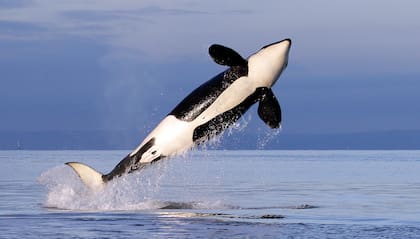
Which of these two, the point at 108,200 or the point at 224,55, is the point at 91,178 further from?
the point at 224,55

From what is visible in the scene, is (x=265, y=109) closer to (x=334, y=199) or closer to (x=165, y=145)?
(x=165, y=145)

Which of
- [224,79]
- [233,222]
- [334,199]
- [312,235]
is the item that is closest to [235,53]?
[224,79]

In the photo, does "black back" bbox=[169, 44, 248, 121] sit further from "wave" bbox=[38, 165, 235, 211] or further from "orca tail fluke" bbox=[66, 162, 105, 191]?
"orca tail fluke" bbox=[66, 162, 105, 191]

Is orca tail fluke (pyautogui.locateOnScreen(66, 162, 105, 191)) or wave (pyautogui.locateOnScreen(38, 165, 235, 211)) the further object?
wave (pyautogui.locateOnScreen(38, 165, 235, 211))

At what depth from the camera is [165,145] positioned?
2278 centimetres

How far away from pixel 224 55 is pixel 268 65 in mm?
1082

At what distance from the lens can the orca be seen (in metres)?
22.0

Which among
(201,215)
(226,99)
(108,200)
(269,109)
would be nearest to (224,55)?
(226,99)

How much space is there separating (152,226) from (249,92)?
4471 mm

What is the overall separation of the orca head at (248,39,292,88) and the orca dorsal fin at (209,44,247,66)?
0.37 metres

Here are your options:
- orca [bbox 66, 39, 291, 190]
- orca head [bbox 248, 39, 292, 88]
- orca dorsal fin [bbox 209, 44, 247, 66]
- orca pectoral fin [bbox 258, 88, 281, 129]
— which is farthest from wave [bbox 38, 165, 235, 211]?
orca head [bbox 248, 39, 292, 88]

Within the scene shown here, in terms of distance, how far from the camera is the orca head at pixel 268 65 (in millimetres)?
22062

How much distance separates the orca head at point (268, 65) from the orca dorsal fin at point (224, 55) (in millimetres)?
373

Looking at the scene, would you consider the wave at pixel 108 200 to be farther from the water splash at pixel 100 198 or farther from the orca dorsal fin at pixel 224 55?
the orca dorsal fin at pixel 224 55
